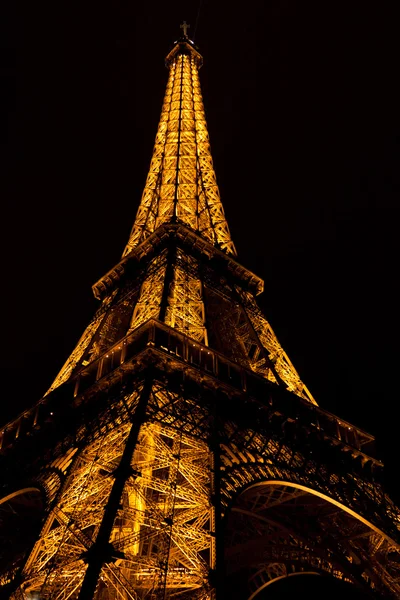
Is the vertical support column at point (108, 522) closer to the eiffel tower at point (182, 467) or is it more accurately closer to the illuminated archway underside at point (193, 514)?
the eiffel tower at point (182, 467)

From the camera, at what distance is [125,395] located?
20.0m

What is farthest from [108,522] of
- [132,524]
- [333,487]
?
[333,487]

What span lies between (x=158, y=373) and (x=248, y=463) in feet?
13.1

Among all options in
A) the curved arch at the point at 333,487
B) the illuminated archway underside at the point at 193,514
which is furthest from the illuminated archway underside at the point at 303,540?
the curved arch at the point at 333,487

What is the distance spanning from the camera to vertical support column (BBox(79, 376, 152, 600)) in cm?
1234

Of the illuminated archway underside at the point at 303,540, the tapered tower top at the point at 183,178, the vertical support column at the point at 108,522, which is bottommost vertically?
the vertical support column at the point at 108,522

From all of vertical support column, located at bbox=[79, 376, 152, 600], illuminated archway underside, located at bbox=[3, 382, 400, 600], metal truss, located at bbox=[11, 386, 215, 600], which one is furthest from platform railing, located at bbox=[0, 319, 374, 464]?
vertical support column, located at bbox=[79, 376, 152, 600]

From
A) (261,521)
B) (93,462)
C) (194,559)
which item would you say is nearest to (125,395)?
(93,462)

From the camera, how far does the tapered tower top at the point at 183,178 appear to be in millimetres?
37344

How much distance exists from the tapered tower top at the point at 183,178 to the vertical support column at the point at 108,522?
19.3 metres

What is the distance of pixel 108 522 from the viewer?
1375 cm

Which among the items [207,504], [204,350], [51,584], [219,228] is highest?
[219,228]

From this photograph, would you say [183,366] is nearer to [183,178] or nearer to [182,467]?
[182,467]

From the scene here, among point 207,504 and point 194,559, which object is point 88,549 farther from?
point 207,504
